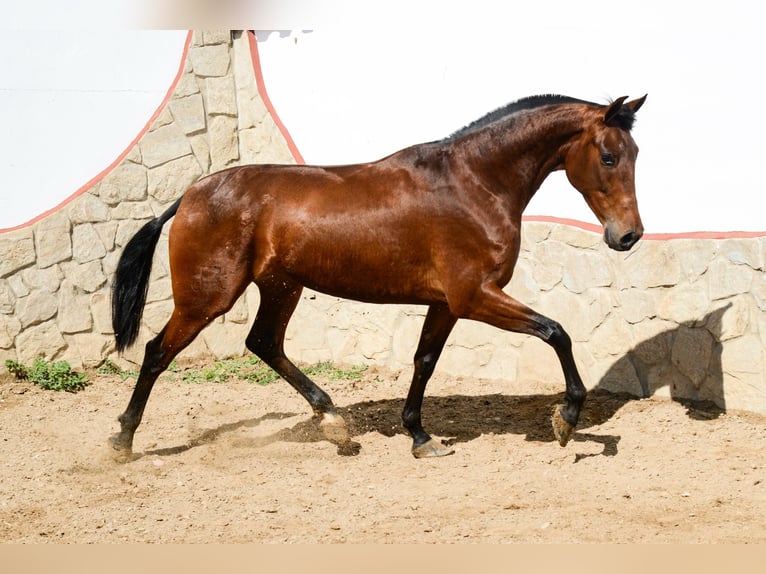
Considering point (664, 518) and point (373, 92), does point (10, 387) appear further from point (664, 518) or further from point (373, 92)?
point (664, 518)

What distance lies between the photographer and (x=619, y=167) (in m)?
5.23

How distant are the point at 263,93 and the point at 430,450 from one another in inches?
141

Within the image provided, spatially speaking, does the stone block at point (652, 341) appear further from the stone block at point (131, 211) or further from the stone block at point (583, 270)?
the stone block at point (131, 211)

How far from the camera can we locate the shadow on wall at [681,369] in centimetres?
621

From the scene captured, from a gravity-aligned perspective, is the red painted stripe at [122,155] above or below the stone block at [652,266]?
above

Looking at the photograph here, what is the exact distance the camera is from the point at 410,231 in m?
5.50

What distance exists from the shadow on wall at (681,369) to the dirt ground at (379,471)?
0.24 feet

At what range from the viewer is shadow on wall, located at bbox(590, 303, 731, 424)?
6207 mm

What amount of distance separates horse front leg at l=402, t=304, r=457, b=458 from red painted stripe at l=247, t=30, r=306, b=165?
2520 mm

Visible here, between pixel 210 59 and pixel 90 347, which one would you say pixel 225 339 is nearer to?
pixel 90 347

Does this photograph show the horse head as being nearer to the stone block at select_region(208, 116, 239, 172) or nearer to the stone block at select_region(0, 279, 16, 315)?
the stone block at select_region(208, 116, 239, 172)

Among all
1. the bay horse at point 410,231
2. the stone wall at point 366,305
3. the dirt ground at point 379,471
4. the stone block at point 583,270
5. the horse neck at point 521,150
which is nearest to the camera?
the dirt ground at point 379,471

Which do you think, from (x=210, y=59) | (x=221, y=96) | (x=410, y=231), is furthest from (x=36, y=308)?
(x=410, y=231)

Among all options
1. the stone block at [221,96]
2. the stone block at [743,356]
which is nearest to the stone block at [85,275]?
the stone block at [221,96]
